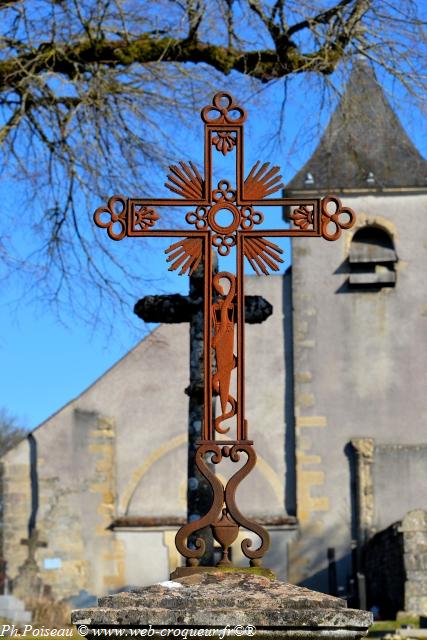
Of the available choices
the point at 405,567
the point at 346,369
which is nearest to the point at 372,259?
the point at 346,369

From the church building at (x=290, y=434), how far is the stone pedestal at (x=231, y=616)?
1633 cm

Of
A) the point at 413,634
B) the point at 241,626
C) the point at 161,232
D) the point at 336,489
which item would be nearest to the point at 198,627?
the point at 241,626

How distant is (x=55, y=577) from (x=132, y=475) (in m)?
A: 2.27

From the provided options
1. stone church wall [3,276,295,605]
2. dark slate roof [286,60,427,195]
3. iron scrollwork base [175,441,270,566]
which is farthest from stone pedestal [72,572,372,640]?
dark slate roof [286,60,427,195]

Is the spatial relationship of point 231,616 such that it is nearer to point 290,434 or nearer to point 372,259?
point 290,434

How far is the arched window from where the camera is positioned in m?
20.8

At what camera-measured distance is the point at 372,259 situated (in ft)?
68.9

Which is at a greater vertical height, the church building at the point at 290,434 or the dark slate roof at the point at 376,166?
the dark slate roof at the point at 376,166

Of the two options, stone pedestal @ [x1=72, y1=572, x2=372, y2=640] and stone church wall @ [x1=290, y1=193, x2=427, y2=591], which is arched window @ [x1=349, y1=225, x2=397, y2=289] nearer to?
stone church wall @ [x1=290, y1=193, x2=427, y2=591]

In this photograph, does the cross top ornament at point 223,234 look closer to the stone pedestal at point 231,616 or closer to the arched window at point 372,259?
the stone pedestal at point 231,616

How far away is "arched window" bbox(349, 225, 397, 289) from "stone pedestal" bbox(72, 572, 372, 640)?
17473mm

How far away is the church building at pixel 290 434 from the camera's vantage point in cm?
1989

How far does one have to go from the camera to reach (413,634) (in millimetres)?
12398

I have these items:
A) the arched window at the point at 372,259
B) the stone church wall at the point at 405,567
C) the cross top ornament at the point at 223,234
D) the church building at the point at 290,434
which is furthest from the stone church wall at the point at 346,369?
the cross top ornament at the point at 223,234
